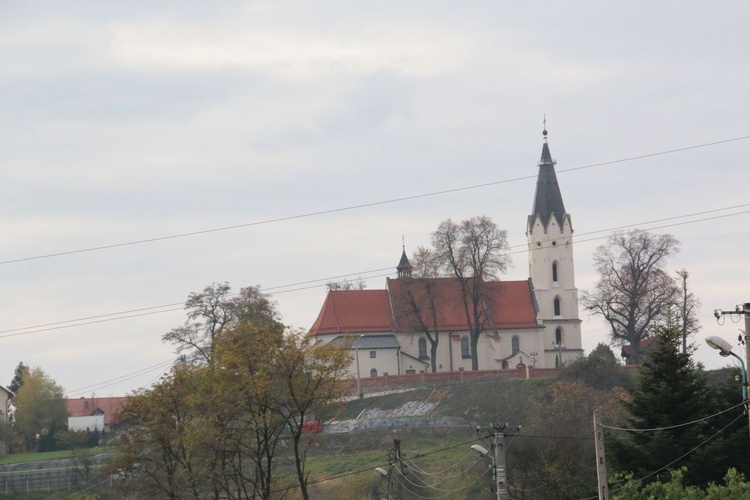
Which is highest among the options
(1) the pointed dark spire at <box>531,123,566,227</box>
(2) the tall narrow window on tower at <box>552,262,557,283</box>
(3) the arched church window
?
(1) the pointed dark spire at <box>531,123,566,227</box>

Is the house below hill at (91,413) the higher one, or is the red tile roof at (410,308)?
the red tile roof at (410,308)

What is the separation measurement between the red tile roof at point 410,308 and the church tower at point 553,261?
224cm

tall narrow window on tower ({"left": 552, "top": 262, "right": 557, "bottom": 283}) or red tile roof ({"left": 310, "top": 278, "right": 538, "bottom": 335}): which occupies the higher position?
tall narrow window on tower ({"left": 552, "top": 262, "right": 557, "bottom": 283})

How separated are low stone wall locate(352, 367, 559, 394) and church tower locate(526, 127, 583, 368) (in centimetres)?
1585

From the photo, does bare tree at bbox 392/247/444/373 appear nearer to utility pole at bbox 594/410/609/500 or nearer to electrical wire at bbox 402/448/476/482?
electrical wire at bbox 402/448/476/482

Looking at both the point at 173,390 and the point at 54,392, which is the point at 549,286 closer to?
the point at 54,392

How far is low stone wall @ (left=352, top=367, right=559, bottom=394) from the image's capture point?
90562mm

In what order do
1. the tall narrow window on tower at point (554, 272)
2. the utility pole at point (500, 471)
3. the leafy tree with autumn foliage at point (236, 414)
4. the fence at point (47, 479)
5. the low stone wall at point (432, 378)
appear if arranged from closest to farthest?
the utility pole at point (500, 471)
the leafy tree with autumn foliage at point (236, 414)
the fence at point (47, 479)
the low stone wall at point (432, 378)
the tall narrow window on tower at point (554, 272)

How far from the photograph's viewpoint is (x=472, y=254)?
98875 millimetres

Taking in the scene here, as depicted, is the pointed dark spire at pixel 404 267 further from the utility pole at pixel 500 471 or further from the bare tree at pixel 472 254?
the utility pole at pixel 500 471

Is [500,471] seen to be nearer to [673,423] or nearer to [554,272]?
[673,423]

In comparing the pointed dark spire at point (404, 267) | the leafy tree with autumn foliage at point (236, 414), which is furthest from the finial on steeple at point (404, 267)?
the leafy tree with autumn foliage at point (236, 414)

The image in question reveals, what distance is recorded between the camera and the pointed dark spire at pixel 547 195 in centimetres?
10894

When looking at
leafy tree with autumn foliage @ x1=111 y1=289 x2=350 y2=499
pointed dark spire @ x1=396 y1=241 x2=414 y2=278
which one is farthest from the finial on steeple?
leafy tree with autumn foliage @ x1=111 y1=289 x2=350 y2=499
